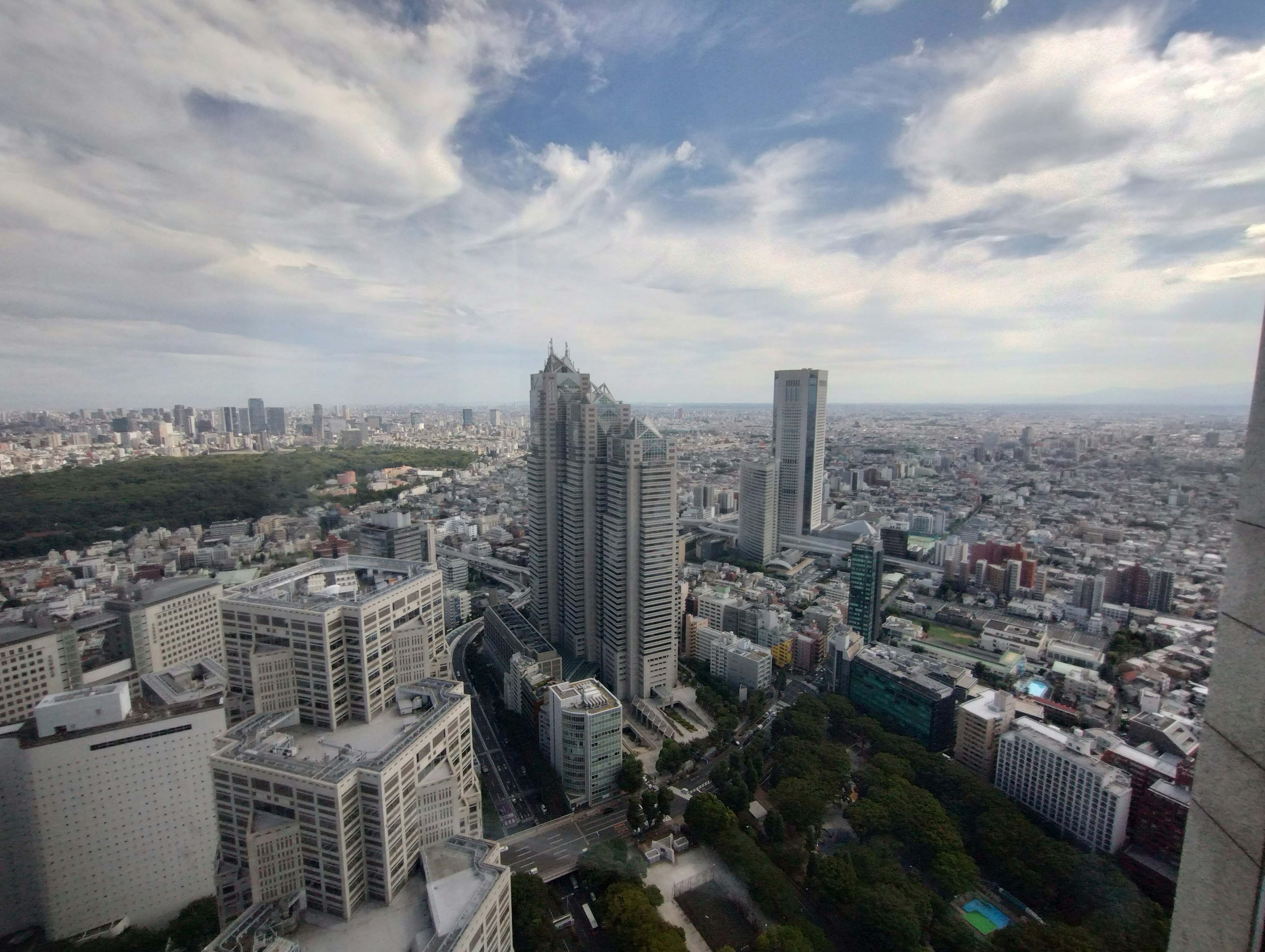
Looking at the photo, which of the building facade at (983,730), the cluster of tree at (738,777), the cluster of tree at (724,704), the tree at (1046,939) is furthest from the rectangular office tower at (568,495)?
the tree at (1046,939)

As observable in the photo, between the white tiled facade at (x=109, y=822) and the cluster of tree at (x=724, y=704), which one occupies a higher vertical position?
the white tiled facade at (x=109, y=822)

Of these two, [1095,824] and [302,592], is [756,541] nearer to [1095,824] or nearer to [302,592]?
[1095,824]

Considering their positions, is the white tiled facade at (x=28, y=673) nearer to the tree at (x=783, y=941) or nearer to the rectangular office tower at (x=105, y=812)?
the rectangular office tower at (x=105, y=812)

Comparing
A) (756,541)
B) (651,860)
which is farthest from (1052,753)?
(756,541)

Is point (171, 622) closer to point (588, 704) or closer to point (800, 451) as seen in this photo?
point (588, 704)

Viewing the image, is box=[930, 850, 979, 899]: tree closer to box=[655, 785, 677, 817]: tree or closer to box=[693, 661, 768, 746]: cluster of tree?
box=[655, 785, 677, 817]: tree
